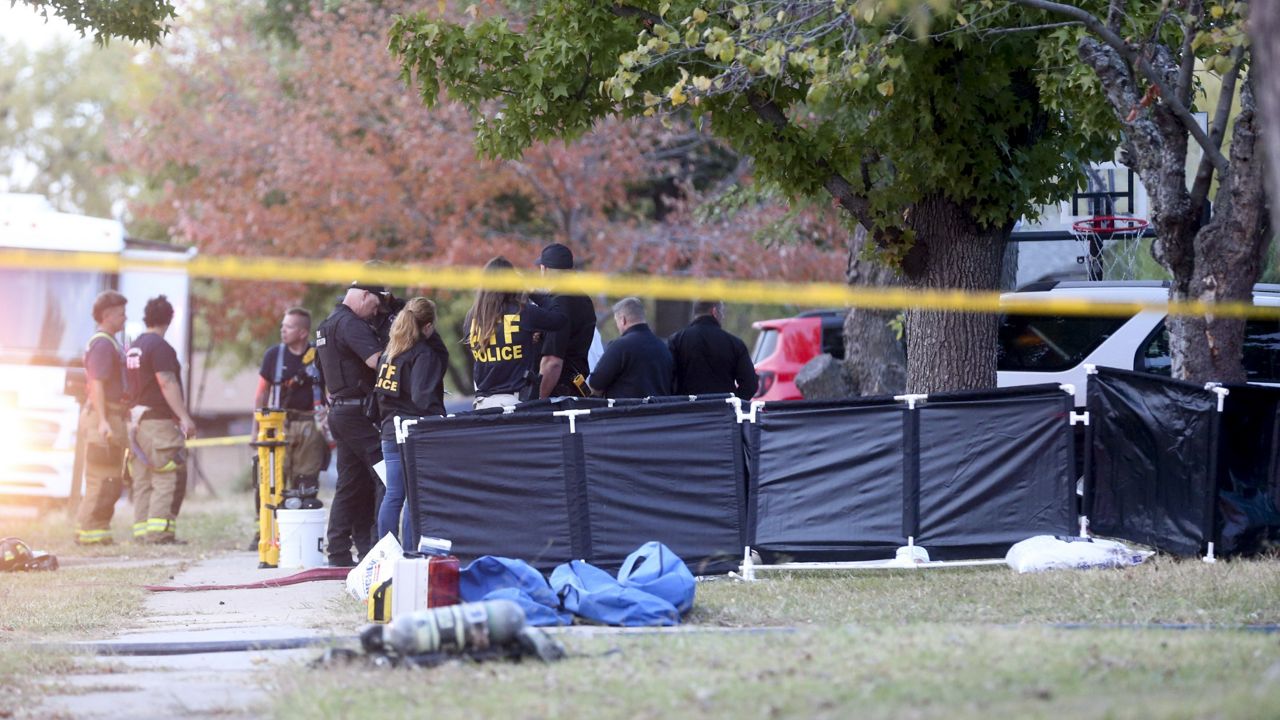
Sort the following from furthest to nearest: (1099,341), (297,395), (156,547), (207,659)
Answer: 1. (156,547)
2. (297,395)
3. (1099,341)
4. (207,659)

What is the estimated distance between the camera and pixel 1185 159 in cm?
959

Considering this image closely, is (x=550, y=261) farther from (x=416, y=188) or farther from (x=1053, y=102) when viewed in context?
(x=416, y=188)

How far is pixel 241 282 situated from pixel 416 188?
4649 millimetres

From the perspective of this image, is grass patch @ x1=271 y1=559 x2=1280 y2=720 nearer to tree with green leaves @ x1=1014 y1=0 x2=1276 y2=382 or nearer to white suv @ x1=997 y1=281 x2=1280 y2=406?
tree with green leaves @ x1=1014 y1=0 x2=1276 y2=382

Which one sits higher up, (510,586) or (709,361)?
(709,361)

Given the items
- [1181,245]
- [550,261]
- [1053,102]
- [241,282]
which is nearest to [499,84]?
[550,261]

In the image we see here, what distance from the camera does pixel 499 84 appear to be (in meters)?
11.3

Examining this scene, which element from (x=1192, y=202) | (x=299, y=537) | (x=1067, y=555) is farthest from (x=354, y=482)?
(x=1192, y=202)

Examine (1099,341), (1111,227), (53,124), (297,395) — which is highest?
(53,124)

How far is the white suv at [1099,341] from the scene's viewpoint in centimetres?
1201

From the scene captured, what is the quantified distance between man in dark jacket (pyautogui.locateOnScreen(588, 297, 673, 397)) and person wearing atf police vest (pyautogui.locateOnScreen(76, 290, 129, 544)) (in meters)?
5.19

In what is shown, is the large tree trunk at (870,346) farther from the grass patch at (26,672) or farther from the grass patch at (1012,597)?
the grass patch at (26,672)

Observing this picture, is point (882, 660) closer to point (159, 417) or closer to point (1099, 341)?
point (1099, 341)

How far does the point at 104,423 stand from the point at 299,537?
3.41 meters
